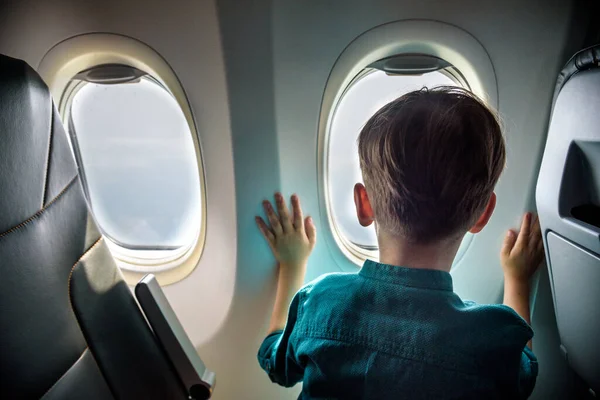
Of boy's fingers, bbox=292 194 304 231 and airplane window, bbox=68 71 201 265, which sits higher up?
airplane window, bbox=68 71 201 265

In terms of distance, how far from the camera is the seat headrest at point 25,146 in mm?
758

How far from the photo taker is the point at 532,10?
1185 mm

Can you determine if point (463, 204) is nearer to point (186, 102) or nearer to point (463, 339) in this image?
point (463, 339)

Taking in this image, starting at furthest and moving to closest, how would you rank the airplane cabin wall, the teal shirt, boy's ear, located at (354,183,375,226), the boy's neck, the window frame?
1. the window frame
2. the airplane cabin wall
3. boy's ear, located at (354,183,375,226)
4. the boy's neck
5. the teal shirt

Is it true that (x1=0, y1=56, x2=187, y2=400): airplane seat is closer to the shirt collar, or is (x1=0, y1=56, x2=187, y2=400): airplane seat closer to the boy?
the boy

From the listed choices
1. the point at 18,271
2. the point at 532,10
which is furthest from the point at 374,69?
the point at 18,271

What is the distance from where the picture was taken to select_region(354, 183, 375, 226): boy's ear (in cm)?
99

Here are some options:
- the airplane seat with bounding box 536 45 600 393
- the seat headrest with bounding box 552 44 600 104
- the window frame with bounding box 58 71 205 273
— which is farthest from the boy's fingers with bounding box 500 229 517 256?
the window frame with bounding box 58 71 205 273

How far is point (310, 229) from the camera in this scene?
1.45 meters

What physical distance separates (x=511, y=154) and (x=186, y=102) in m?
1.14

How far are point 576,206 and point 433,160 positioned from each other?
1.78 ft

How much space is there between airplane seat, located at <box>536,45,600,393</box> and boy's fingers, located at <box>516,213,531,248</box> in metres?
0.23

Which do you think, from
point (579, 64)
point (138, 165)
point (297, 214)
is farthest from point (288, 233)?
point (579, 64)

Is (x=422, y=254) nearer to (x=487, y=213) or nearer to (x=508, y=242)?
(x=487, y=213)
